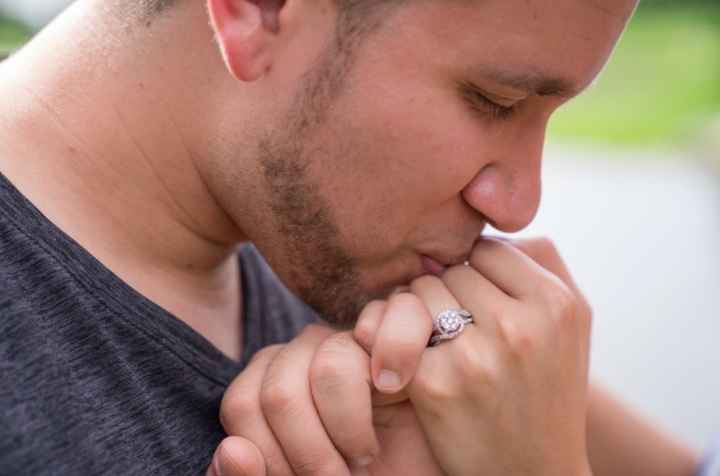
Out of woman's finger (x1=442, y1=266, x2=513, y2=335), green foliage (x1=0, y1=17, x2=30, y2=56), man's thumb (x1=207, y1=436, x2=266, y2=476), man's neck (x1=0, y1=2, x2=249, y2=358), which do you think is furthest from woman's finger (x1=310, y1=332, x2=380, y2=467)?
green foliage (x1=0, y1=17, x2=30, y2=56)

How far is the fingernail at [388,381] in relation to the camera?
5.60 ft

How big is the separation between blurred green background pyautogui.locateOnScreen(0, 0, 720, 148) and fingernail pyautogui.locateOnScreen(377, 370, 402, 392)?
26.9ft

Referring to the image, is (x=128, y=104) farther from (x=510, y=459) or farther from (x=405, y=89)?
(x=510, y=459)

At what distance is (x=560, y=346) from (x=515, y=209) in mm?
269

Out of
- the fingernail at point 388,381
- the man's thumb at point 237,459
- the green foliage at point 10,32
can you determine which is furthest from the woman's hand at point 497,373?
the green foliage at point 10,32

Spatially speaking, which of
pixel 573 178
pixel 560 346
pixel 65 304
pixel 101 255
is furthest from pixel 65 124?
pixel 573 178

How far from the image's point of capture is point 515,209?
6.32ft

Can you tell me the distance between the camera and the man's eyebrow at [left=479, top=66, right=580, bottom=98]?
178 cm

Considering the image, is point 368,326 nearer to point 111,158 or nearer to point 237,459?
point 237,459

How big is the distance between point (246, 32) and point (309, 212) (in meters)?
0.35

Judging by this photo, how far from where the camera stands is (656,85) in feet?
41.7

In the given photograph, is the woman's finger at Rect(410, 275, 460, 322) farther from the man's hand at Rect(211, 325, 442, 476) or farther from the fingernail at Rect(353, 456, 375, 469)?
the fingernail at Rect(353, 456, 375, 469)

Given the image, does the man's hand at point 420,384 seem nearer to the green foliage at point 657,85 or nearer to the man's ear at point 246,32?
the man's ear at point 246,32

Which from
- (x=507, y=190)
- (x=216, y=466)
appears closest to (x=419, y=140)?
(x=507, y=190)
